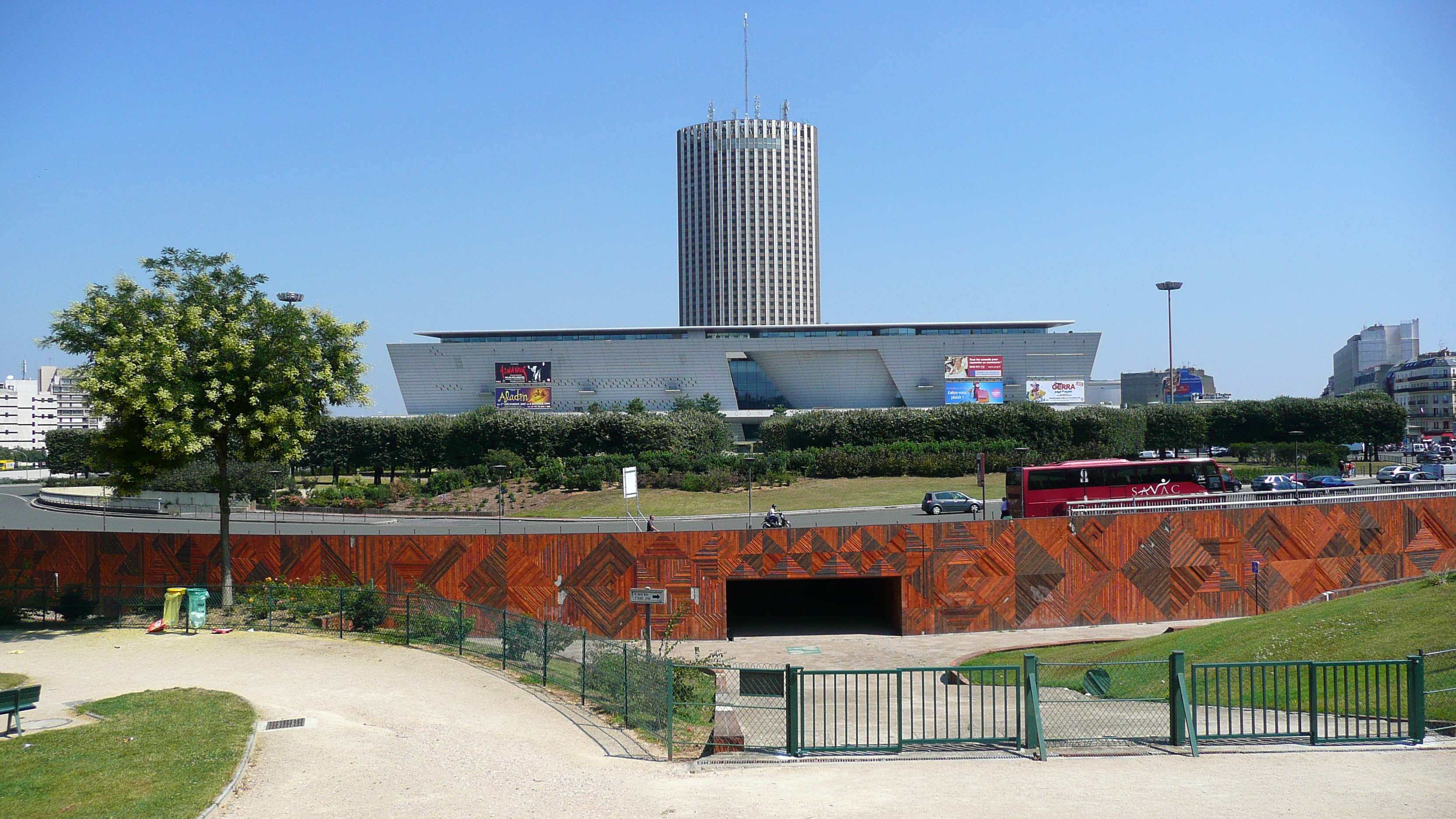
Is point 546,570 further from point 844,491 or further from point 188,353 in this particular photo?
point 844,491

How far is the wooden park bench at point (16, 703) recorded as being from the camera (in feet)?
46.2

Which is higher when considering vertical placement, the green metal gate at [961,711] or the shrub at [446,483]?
the shrub at [446,483]

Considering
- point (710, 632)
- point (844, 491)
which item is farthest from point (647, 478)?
point (710, 632)

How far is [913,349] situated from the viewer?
103 metres

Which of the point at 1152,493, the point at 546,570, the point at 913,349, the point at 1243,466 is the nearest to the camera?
the point at 546,570

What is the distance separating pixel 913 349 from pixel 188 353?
8558 centimetres

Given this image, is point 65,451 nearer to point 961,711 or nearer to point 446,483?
point 446,483

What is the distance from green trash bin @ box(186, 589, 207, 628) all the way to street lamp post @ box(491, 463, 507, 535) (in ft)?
60.4

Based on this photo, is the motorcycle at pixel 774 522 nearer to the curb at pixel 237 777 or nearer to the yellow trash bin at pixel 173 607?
the yellow trash bin at pixel 173 607

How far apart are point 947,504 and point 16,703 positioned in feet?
133

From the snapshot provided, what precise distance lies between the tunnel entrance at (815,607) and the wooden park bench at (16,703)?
67.2 feet

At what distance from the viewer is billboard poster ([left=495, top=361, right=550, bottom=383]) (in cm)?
10469

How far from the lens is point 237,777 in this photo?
12391mm

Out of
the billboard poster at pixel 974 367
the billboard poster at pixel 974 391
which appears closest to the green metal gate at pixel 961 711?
the billboard poster at pixel 974 391
